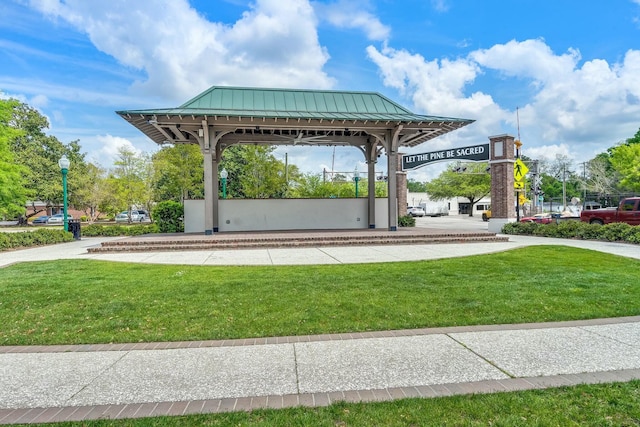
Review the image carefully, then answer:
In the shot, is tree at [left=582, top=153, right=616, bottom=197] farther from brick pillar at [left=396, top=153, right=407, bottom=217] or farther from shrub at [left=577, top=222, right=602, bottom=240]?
shrub at [left=577, top=222, right=602, bottom=240]

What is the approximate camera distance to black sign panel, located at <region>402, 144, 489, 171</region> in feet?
61.6

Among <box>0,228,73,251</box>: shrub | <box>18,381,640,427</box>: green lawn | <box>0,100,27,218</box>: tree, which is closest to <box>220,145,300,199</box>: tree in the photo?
<box>0,228,73,251</box>: shrub

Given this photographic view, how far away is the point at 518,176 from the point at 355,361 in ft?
56.8

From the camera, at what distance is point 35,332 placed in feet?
15.3

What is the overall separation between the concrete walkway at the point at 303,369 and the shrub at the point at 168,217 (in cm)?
1546

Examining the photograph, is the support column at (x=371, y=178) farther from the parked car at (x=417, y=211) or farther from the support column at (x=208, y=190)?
the parked car at (x=417, y=211)

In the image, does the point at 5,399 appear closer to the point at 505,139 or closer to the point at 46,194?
the point at 505,139

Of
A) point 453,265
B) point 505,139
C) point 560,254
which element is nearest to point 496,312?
point 453,265

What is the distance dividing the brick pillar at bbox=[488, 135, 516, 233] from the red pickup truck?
3604mm

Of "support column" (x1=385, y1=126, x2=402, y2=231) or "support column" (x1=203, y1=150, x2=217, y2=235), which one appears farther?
"support column" (x1=385, y1=126, x2=402, y2=231)

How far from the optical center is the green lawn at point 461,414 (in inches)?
103

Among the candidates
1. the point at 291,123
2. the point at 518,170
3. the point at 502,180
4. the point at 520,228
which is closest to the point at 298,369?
the point at 291,123

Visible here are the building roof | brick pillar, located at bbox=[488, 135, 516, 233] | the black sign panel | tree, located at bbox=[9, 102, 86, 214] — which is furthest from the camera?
tree, located at bbox=[9, 102, 86, 214]

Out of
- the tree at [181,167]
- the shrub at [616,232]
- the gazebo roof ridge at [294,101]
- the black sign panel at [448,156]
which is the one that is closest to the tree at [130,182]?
the tree at [181,167]
